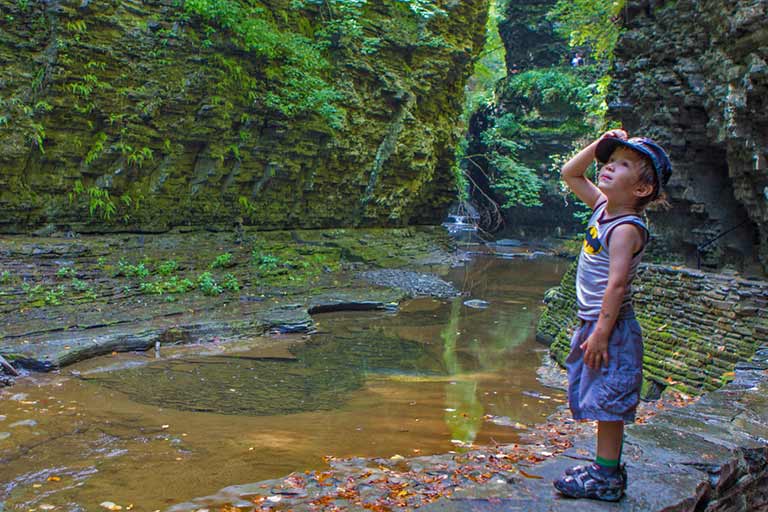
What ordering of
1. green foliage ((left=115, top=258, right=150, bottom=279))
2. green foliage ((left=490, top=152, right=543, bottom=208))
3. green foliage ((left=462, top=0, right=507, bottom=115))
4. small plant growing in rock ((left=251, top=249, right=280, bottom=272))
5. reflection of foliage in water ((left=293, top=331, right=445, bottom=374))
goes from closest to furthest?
1. reflection of foliage in water ((left=293, top=331, right=445, bottom=374))
2. green foliage ((left=115, top=258, right=150, bottom=279))
3. small plant growing in rock ((left=251, top=249, right=280, bottom=272))
4. green foliage ((left=490, top=152, right=543, bottom=208))
5. green foliage ((left=462, top=0, right=507, bottom=115))

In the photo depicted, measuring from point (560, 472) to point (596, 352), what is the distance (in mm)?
859

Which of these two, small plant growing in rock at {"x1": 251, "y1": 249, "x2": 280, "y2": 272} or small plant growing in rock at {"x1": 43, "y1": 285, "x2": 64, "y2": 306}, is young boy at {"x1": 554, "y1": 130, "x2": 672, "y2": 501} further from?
small plant growing in rock at {"x1": 251, "y1": 249, "x2": 280, "y2": 272}

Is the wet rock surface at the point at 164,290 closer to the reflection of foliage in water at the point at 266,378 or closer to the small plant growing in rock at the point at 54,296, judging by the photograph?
the small plant growing in rock at the point at 54,296

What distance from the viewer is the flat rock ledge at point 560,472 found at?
2697mm

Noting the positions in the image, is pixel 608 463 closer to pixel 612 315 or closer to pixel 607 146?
pixel 612 315

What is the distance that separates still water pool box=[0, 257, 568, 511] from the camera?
15.0 ft

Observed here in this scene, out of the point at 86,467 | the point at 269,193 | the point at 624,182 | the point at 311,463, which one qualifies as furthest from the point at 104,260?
the point at 624,182

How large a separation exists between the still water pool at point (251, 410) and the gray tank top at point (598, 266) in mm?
2870

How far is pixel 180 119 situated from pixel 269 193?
4.14 meters

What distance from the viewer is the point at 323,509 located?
311cm

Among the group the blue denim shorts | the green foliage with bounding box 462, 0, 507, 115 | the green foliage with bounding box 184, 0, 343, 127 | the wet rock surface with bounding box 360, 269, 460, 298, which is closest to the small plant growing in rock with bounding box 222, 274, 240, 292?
the wet rock surface with bounding box 360, 269, 460, 298

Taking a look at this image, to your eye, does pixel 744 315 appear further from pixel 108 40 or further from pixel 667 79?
pixel 108 40

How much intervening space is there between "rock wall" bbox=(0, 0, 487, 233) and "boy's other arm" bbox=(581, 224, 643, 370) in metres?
13.3

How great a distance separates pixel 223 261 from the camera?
15.1 meters
